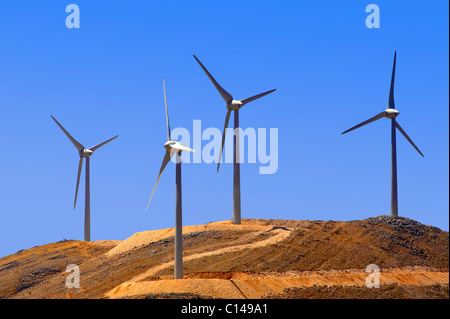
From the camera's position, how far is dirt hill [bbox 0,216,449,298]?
1984 inches

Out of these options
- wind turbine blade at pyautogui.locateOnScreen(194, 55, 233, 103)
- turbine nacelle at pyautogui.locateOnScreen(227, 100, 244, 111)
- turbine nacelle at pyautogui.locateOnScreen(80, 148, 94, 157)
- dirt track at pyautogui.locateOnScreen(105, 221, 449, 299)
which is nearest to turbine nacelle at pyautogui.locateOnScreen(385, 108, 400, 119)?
turbine nacelle at pyautogui.locateOnScreen(227, 100, 244, 111)

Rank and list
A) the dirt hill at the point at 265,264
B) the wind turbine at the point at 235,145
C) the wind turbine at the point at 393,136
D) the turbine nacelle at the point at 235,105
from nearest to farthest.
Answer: the dirt hill at the point at 265,264, the wind turbine at the point at 235,145, the turbine nacelle at the point at 235,105, the wind turbine at the point at 393,136

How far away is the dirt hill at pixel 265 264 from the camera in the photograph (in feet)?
165

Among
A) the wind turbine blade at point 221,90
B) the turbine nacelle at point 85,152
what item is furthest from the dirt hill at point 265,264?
the turbine nacelle at point 85,152

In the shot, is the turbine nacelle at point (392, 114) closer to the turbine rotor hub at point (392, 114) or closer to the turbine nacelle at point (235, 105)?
the turbine rotor hub at point (392, 114)

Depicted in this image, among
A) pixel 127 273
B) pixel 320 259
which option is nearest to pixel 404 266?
pixel 320 259

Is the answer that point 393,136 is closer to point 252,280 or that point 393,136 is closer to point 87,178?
point 252,280

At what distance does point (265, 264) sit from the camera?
5469 centimetres

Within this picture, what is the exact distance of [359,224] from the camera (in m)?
67.2

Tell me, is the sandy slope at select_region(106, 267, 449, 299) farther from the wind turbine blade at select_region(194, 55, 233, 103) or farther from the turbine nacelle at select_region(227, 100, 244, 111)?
the wind turbine blade at select_region(194, 55, 233, 103)

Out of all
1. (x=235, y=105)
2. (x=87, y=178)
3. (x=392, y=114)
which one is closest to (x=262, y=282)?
(x=235, y=105)
